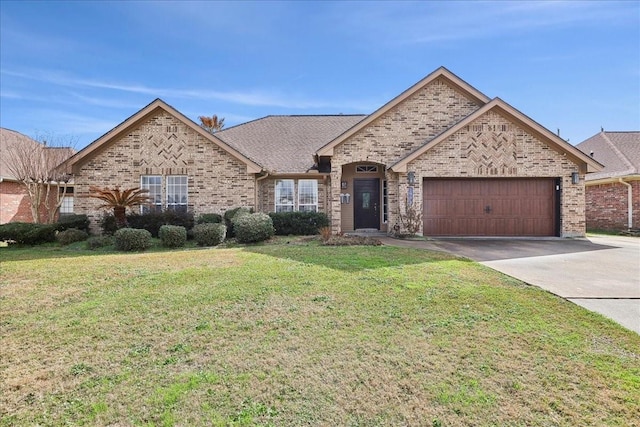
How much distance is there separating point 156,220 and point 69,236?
3108 mm

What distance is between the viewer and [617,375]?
3430mm

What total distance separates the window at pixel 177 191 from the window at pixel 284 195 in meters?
4.25

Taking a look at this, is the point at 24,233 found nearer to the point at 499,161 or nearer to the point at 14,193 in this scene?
the point at 14,193

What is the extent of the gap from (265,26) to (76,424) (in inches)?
561

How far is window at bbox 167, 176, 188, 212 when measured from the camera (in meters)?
15.4

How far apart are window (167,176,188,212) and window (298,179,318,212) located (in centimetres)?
534

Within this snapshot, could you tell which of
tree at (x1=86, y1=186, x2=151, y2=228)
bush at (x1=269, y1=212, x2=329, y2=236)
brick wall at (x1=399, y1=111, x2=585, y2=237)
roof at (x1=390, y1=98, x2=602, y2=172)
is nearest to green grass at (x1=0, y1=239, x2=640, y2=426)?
tree at (x1=86, y1=186, x2=151, y2=228)

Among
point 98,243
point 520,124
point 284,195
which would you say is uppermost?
point 520,124

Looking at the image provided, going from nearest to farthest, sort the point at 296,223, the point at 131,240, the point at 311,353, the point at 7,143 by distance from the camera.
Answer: the point at 311,353
the point at 131,240
the point at 296,223
the point at 7,143

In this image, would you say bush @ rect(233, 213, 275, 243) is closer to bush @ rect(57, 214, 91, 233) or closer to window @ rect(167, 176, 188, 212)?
window @ rect(167, 176, 188, 212)

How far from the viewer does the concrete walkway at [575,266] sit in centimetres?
558

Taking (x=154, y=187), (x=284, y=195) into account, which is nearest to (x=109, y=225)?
A: (x=154, y=187)

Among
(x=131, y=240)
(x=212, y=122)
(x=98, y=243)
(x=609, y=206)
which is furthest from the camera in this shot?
(x=212, y=122)

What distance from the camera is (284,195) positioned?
54.4 feet
